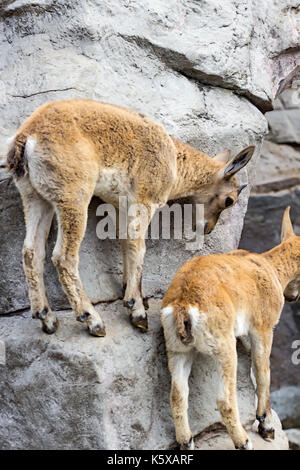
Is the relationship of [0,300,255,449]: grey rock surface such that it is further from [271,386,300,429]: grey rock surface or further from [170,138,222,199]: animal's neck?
[271,386,300,429]: grey rock surface

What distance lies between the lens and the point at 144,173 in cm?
493

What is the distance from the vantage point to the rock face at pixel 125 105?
4637 mm

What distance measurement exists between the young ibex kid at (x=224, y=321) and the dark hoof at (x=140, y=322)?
0.25m

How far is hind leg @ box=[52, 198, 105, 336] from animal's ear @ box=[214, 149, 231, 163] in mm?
1841

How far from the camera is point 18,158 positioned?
176 inches

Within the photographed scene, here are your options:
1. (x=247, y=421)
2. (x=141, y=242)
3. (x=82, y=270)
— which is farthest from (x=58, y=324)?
(x=247, y=421)

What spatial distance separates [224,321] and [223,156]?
1918 mm

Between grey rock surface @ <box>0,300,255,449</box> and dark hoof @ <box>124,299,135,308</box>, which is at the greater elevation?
dark hoof @ <box>124,299,135,308</box>

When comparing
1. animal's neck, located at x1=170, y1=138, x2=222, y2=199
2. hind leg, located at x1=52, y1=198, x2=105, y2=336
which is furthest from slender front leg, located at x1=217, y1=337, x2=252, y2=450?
animal's neck, located at x1=170, y1=138, x2=222, y2=199

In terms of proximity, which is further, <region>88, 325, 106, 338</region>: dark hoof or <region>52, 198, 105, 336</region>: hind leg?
<region>88, 325, 106, 338</region>: dark hoof

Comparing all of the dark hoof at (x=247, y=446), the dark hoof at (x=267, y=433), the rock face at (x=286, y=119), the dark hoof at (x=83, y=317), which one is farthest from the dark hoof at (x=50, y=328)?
the rock face at (x=286, y=119)

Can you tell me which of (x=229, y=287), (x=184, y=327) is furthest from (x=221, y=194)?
(x=184, y=327)

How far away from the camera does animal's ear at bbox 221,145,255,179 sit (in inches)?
212

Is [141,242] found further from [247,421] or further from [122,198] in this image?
[247,421]
